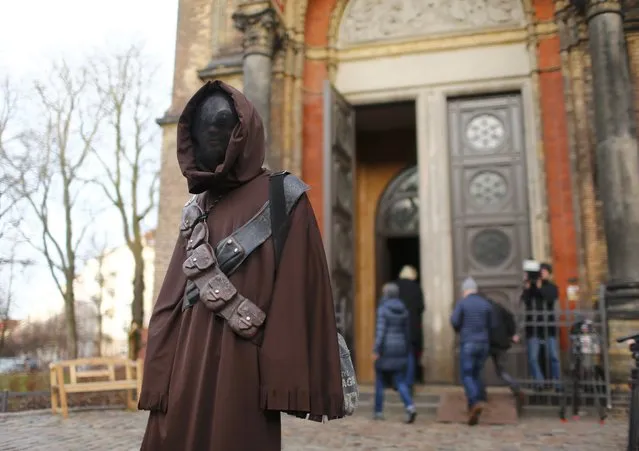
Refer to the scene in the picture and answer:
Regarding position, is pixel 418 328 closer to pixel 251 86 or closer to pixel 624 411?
pixel 624 411

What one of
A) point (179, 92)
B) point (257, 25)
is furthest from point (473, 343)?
point (179, 92)

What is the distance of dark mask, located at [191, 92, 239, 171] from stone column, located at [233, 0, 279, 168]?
25.7ft

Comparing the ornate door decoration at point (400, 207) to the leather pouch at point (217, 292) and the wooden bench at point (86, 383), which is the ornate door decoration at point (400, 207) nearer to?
the wooden bench at point (86, 383)

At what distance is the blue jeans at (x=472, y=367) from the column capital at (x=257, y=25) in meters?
5.85

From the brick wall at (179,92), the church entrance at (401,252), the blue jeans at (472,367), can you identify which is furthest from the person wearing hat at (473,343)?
the church entrance at (401,252)

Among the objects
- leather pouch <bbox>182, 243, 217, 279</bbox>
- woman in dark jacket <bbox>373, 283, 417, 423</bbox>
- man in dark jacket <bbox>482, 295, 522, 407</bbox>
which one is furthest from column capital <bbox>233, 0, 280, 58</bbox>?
leather pouch <bbox>182, 243, 217, 279</bbox>

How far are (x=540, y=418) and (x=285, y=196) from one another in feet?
21.6

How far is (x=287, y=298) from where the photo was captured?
Answer: 1.97m

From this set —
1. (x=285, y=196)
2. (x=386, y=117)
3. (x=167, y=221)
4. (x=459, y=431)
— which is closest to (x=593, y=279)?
(x=459, y=431)

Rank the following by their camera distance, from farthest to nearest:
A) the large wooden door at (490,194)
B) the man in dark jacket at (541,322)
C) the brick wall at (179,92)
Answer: the brick wall at (179,92) < the large wooden door at (490,194) < the man in dark jacket at (541,322)

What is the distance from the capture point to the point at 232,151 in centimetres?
207

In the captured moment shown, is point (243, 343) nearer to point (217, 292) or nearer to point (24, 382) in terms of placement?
point (217, 292)

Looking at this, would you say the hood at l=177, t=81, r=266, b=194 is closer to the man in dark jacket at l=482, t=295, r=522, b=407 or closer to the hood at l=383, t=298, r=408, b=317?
the hood at l=383, t=298, r=408, b=317

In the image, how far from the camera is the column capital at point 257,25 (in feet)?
32.9
